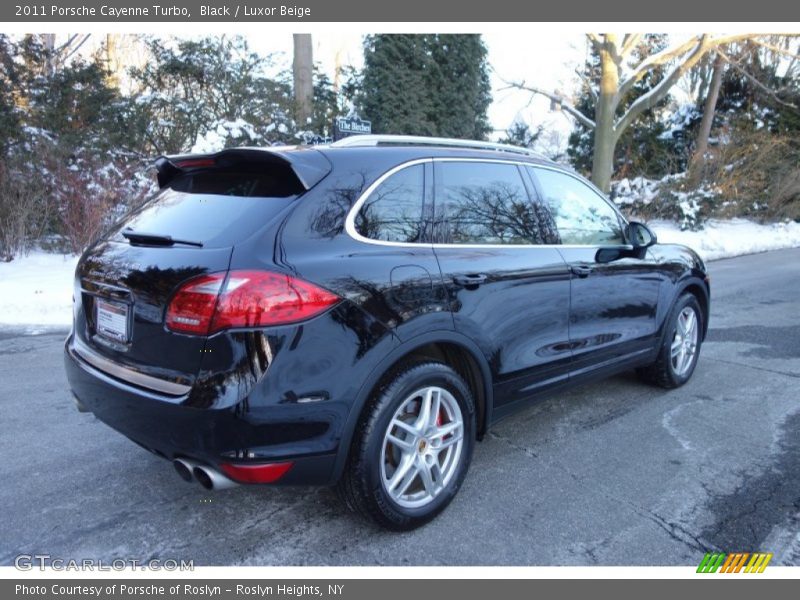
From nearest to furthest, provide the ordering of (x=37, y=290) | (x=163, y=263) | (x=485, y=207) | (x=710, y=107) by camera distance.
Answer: (x=163, y=263), (x=485, y=207), (x=37, y=290), (x=710, y=107)

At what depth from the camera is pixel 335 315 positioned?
2.38 m

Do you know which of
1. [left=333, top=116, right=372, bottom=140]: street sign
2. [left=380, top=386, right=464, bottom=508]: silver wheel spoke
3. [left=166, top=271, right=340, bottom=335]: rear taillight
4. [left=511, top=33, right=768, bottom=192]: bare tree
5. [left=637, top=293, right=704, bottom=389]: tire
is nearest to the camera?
[left=166, top=271, right=340, bottom=335]: rear taillight

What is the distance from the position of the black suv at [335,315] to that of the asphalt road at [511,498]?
0.93ft

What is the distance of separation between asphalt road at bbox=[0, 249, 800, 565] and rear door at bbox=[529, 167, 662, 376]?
1.83ft

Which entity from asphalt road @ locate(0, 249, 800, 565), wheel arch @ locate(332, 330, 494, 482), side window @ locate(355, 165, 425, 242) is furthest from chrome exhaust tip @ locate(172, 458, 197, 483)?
side window @ locate(355, 165, 425, 242)

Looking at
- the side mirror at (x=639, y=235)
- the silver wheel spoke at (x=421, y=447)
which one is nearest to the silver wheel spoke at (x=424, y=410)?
the silver wheel spoke at (x=421, y=447)

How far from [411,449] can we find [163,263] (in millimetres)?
1357

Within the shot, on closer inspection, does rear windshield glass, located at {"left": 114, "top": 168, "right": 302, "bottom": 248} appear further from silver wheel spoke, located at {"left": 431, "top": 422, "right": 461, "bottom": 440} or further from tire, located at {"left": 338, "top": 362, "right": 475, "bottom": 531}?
silver wheel spoke, located at {"left": 431, "top": 422, "right": 461, "bottom": 440}

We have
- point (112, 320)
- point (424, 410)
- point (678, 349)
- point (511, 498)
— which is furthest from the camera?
point (678, 349)

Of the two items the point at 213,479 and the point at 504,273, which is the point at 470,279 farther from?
the point at 213,479

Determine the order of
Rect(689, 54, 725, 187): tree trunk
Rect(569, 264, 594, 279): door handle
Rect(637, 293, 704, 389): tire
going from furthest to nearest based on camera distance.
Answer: Rect(689, 54, 725, 187): tree trunk < Rect(637, 293, 704, 389): tire < Rect(569, 264, 594, 279): door handle

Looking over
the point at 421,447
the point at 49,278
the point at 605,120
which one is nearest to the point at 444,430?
the point at 421,447

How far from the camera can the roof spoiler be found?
255 centimetres

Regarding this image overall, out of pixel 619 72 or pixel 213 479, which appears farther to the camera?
pixel 619 72
